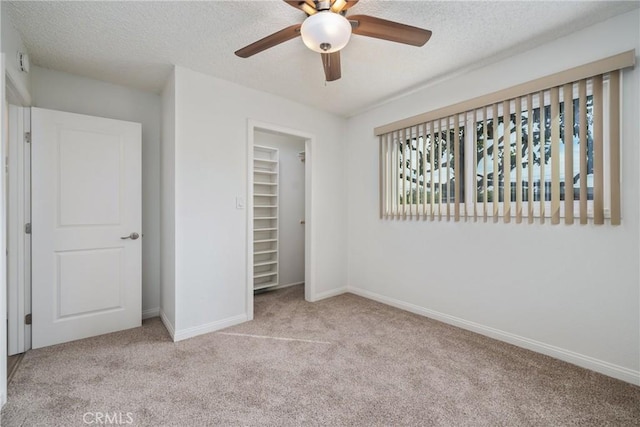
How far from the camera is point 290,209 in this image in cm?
439

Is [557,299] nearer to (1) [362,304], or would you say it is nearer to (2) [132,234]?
(1) [362,304]

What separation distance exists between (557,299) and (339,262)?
7.40ft

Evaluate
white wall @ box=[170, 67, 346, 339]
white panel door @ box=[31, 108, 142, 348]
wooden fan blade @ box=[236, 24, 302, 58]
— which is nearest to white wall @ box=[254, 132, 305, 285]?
white wall @ box=[170, 67, 346, 339]

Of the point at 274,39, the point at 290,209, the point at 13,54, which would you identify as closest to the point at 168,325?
the point at 290,209

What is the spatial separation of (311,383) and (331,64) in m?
2.11

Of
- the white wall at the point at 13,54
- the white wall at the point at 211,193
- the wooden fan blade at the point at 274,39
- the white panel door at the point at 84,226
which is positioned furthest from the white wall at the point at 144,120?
the wooden fan blade at the point at 274,39

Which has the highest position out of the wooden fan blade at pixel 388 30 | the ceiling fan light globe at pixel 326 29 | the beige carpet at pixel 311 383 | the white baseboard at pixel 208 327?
the wooden fan blade at pixel 388 30

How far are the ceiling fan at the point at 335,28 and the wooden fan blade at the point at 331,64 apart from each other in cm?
25

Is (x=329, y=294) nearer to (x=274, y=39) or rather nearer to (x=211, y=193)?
(x=211, y=193)

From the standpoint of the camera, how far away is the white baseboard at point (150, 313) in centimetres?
304

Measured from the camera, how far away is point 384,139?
137 inches

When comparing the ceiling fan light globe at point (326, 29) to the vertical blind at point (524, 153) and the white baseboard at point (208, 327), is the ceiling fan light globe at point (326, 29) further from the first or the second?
the white baseboard at point (208, 327)

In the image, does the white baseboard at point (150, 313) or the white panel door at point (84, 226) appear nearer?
the white panel door at point (84, 226)

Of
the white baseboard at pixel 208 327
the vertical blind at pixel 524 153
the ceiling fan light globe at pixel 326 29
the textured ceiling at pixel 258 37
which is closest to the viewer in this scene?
the ceiling fan light globe at pixel 326 29
